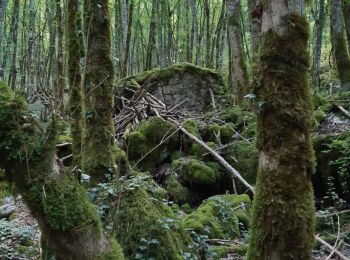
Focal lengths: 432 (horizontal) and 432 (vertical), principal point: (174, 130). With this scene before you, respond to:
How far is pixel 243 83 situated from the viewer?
12148 mm

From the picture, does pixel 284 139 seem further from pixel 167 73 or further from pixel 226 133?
pixel 167 73

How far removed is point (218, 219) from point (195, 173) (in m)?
2.41

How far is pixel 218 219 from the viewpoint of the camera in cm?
656

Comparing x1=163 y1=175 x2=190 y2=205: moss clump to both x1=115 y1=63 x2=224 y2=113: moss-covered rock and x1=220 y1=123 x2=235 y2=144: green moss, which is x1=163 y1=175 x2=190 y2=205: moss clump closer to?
x1=220 y1=123 x2=235 y2=144: green moss

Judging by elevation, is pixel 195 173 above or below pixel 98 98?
below

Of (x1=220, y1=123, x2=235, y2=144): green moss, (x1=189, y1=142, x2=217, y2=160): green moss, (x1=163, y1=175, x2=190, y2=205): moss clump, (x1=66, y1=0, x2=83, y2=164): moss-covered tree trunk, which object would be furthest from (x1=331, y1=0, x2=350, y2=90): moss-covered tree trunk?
(x1=66, y1=0, x2=83, y2=164): moss-covered tree trunk

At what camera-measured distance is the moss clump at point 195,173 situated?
888 cm

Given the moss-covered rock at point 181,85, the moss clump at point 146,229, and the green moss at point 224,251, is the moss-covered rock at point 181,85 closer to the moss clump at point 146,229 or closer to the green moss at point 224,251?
the green moss at point 224,251

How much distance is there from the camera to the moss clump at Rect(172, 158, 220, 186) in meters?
8.88

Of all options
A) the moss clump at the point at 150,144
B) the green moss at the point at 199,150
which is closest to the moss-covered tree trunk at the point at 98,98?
the moss clump at the point at 150,144

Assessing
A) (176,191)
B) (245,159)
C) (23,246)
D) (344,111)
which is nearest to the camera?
(23,246)

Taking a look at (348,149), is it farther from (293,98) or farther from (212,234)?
(293,98)

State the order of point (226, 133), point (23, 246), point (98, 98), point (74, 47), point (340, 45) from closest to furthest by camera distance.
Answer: point (23, 246) → point (98, 98) → point (74, 47) → point (226, 133) → point (340, 45)

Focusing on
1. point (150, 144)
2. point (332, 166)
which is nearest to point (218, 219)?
point (332, 166)
